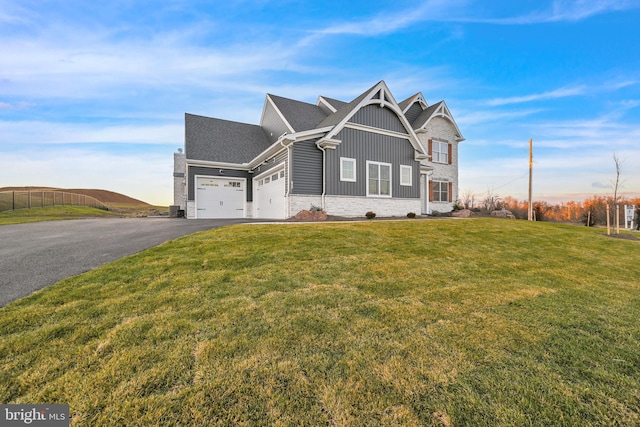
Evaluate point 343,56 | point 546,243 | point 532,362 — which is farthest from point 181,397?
point 343,56

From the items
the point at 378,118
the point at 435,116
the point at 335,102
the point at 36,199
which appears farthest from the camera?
the point at 36,199

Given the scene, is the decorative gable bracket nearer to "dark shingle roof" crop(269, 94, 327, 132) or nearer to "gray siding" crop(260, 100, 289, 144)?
"dark shingle roof" crop(269, 94, 327, 132)

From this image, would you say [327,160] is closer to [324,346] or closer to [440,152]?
[324,346]

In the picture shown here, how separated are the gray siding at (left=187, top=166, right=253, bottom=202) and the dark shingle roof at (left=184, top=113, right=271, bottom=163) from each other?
0.65 metres

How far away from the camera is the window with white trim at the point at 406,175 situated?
14.1 metres

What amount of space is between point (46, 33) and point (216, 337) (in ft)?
42.2

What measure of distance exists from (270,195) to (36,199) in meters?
22.1

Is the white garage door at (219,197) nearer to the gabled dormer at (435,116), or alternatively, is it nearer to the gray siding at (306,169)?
the gray siding at (306,169)

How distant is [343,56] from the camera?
1426 cm

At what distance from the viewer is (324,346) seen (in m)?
2.22

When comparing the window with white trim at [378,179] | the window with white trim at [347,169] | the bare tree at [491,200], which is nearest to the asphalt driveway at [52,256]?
the window with white trim at [347,169]

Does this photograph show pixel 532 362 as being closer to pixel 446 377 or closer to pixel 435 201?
pixel 446 377

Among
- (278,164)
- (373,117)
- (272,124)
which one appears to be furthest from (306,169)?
(272,124)

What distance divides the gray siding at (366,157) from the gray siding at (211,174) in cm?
713
